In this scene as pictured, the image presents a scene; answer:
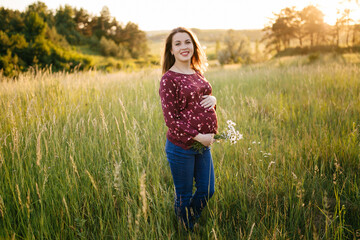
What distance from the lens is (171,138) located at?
166 cm

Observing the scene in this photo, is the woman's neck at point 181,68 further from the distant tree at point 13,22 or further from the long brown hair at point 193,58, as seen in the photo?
the distant tree at point 13,22

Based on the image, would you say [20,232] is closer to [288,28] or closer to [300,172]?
[300,172]

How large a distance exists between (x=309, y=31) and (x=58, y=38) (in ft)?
129

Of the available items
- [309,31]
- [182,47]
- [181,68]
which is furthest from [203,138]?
Result: [309,31]

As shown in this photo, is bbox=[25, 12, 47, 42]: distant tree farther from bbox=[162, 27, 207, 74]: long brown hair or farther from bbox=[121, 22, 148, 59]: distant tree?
bbox=[162, 27, 207, 74]: long brown hair

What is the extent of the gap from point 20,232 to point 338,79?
6851 millimetres

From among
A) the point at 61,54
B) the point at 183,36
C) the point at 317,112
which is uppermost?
the point at 61,54

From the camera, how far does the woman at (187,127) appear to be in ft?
5.21

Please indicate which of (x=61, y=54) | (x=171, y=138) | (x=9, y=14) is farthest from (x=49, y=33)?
(x=171, y=138)

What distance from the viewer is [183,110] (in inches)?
66.1

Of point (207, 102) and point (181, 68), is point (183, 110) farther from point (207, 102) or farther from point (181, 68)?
point (181, 68)

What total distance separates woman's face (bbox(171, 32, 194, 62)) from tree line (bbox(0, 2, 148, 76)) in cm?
1815

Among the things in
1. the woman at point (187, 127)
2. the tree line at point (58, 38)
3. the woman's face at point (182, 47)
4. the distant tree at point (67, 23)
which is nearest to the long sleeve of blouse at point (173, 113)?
the woman at point (187, 127)

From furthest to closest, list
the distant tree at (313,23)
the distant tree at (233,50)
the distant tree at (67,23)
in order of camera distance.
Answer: the distant tree at (67,23) < the distant tree at (233,50) < the distant tree at (313,23)
